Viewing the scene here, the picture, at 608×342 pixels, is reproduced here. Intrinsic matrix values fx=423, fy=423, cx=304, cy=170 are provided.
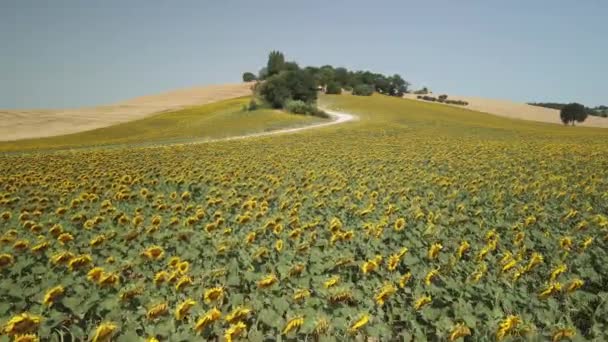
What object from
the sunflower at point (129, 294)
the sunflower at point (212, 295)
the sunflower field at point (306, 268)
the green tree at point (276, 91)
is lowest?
the sunflower field at point (306, 268)

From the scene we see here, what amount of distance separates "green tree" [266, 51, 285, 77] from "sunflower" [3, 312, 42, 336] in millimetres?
78354

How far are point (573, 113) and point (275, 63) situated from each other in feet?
207

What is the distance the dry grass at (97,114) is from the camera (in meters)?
63.8

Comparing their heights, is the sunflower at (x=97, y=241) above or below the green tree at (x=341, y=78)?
below

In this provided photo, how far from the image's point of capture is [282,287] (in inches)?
183

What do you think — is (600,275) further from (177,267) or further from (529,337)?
(177,267)

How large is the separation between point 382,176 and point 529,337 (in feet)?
31.3

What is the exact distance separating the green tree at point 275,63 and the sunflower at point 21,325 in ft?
257

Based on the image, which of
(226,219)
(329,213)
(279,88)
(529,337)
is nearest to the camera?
(529,337)

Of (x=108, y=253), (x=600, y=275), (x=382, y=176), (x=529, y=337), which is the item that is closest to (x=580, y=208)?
(x=600, y=275)

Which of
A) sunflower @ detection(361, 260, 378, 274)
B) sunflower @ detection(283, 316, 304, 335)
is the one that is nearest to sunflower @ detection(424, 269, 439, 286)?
sunflower @ detection(361, 260, 378, 274)

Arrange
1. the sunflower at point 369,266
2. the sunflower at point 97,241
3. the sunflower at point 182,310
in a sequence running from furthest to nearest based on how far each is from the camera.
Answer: the sunflower at point 97,241
the sunflower at point 369,266
the sunflower at point 182,310

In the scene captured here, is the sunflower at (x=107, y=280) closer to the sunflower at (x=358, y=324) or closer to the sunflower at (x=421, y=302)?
the sunflower at (x=358, y=324)

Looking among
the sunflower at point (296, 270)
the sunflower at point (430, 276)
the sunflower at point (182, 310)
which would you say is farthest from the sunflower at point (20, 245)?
the sunflower at point (430, 276)
